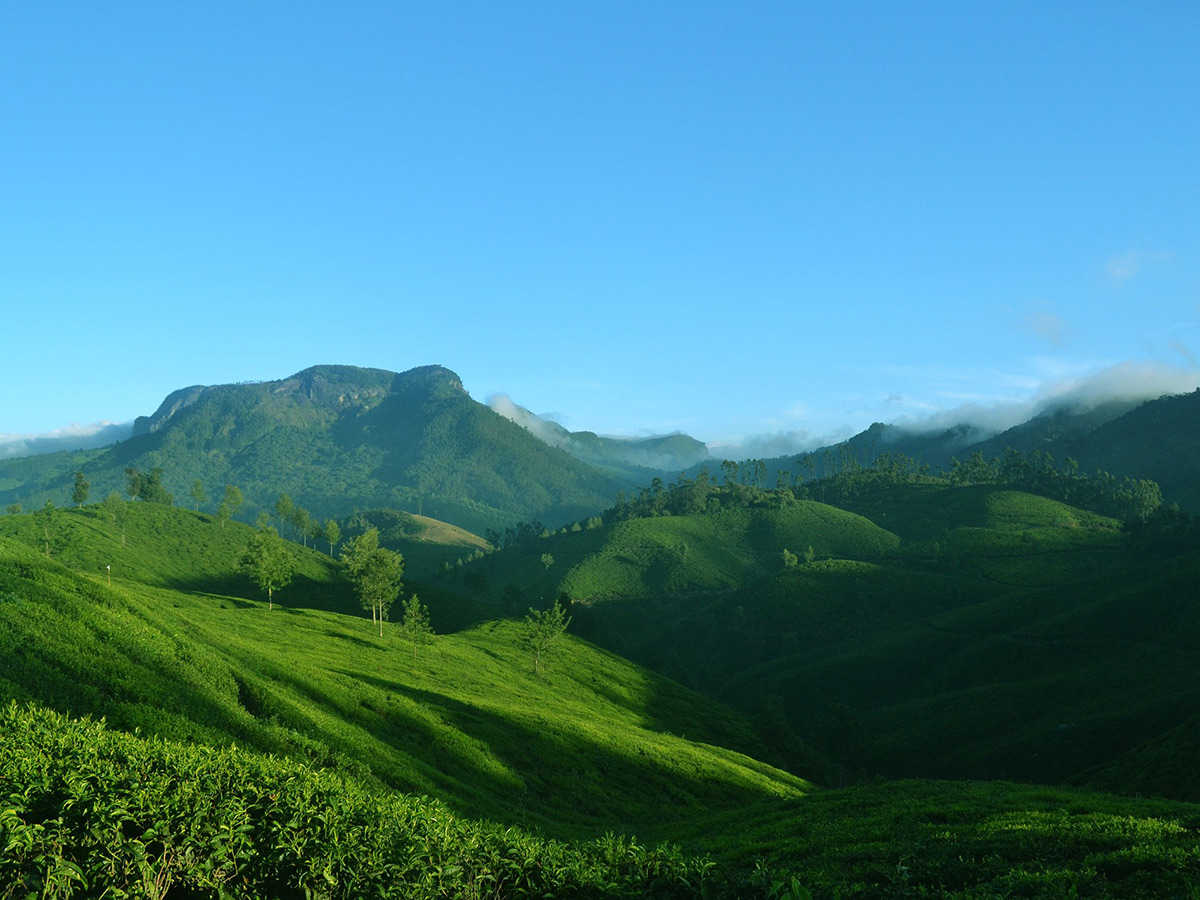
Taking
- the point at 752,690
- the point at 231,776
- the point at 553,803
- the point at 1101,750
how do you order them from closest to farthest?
the point at 231,776 < the point at 553,803 < the point at 1101,750 < the point at 752,690

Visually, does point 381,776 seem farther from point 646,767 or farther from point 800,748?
point 800,748

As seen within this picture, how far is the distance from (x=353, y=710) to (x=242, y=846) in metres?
39.3

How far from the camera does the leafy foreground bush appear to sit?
12875 mm

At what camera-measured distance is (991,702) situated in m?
140

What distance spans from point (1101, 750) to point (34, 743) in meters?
131

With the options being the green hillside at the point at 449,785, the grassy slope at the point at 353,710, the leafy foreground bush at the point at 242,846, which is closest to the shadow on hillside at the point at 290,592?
the green hillside at the point at 449,785

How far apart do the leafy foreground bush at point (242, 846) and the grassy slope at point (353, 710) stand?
17.7 m

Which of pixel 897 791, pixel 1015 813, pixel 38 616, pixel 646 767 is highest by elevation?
pixel 38 616

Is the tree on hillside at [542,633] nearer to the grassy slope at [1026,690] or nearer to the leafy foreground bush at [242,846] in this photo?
the grassy slope at [1026,690]

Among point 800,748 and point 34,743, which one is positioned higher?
point 34,743

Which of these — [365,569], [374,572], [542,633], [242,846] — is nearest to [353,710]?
[242,846]

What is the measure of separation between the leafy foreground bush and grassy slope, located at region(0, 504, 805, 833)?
17.7 meters

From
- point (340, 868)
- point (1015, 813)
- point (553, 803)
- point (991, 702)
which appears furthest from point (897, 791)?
point (991, 702)

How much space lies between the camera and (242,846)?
45.4 ft
